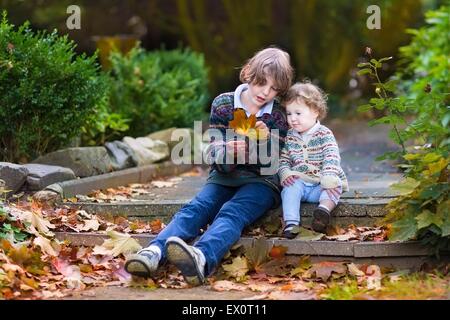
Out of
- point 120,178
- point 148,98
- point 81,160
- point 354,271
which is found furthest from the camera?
point 148,98

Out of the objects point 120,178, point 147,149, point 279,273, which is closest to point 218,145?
point 279,273

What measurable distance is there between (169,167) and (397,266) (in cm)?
328

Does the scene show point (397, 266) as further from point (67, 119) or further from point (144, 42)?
point (144, 42)

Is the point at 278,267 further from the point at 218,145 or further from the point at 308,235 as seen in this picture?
the point at 218,145

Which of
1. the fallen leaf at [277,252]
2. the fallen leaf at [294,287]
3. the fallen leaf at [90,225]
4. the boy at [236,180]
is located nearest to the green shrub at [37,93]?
the fallen leaf at [90,225]

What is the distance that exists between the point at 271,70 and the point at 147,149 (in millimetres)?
2762

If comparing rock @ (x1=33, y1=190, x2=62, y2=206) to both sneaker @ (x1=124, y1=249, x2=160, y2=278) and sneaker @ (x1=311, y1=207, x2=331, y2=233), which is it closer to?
sneaker @ (x1=124, y1=249, x2=160, y2=278)

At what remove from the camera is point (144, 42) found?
14242mm

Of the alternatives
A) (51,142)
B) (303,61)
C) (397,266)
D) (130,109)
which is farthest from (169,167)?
(303,61)

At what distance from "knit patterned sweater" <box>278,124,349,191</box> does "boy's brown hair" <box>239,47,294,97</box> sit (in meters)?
0.31

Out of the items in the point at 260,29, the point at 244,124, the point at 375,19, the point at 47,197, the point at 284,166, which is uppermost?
the point at 260,29

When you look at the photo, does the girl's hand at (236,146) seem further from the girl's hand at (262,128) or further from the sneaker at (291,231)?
the sneaker at (291,231)

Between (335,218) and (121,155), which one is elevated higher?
(121,155)

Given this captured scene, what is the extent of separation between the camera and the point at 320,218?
4555 mm
